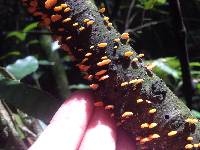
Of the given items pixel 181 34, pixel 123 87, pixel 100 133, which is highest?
pixel 181 34

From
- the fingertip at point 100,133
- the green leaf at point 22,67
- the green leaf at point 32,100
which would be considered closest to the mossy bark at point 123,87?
the fingertip at point 100,133

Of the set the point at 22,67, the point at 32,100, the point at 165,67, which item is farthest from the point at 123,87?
the point at 22,67

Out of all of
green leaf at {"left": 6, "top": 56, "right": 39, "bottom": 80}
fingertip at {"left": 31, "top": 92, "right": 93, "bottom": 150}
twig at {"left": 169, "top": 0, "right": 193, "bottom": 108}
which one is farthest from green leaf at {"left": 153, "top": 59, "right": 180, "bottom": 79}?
fingertip at {"left": 31, "top": 92, "right": 93, "bottom": 150}

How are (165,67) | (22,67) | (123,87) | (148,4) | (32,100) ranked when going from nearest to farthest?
(123,87), (32,100), (148,4), (165,67), (22,67)

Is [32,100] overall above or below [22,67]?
below

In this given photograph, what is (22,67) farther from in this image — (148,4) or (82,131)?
(82,131)

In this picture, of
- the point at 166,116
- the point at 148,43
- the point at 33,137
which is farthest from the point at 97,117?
the point at 148,43
